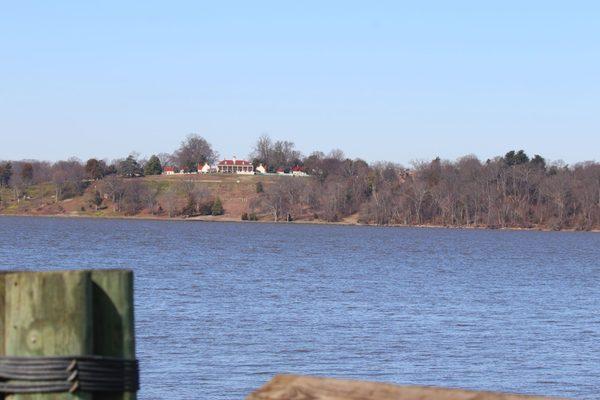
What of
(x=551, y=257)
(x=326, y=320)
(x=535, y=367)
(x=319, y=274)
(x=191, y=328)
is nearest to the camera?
(x=535, y=367)

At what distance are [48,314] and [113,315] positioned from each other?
0.29 metres

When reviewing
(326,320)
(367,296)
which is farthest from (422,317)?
(367,296)

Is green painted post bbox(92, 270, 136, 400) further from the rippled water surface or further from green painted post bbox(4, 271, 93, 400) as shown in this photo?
the rippled water surface

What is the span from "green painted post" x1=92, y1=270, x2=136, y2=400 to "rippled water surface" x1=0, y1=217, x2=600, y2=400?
2198cm

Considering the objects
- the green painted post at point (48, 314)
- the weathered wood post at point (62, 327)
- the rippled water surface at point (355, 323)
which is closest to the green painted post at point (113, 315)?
the weathered wood post at point (62, 327)

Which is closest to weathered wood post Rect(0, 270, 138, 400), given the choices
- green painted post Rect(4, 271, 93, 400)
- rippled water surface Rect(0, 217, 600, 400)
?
green painted post Rect(4, 271, 93, 400)

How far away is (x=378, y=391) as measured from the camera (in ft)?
Result: 12.2

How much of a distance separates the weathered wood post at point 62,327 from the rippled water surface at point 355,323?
869 inches

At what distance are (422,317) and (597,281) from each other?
132 feet

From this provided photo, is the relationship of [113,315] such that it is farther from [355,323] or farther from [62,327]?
[355,323]

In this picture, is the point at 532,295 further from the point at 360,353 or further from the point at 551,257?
the point at 551,257

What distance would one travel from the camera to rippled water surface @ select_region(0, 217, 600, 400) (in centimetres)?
3022

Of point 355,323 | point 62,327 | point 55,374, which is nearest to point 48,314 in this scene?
point 62,327

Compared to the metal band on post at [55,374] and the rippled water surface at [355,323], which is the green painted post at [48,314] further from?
the rippled water surface at [355,323]
